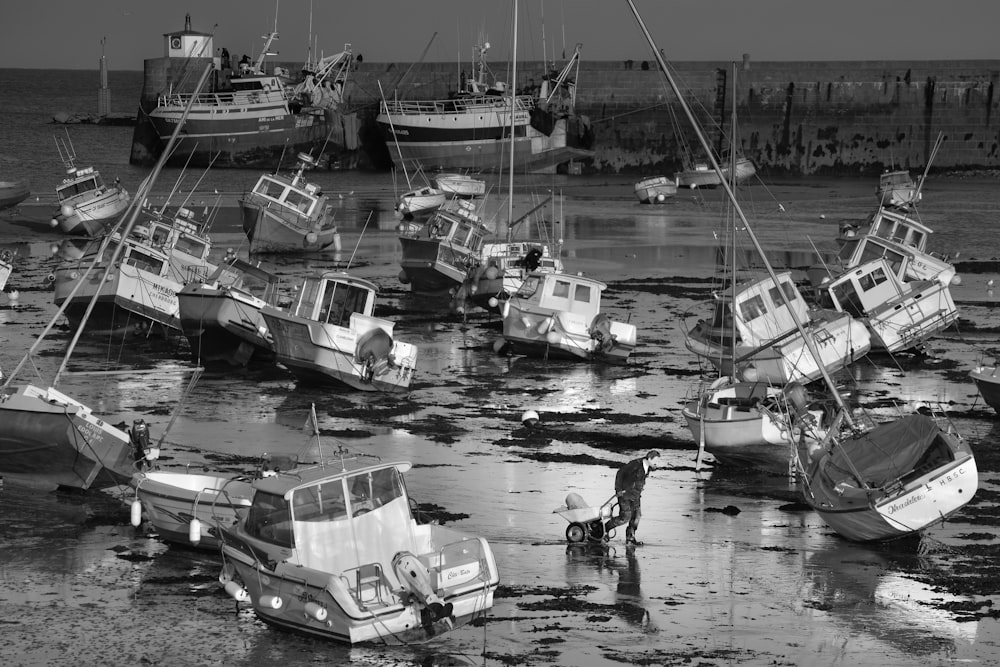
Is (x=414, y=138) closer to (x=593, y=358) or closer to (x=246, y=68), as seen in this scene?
(x=246, y=68)

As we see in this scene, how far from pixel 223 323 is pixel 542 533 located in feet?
40.2

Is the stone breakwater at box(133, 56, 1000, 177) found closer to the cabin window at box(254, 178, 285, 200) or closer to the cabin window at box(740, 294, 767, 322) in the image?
the cabin window at box(254, 178, 285, 200)

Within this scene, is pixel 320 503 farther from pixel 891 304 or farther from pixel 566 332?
pixel 891 304

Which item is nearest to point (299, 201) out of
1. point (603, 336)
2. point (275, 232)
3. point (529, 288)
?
point (275, 232)

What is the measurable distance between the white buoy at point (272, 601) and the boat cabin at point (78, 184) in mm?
37701

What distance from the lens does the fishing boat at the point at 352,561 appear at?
12438 millimetres

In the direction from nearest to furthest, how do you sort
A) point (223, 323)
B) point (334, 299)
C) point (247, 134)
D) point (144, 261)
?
point (334, 299), point (223, 323), point (144, 261), point (247, 134)

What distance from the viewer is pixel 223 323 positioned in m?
27.0

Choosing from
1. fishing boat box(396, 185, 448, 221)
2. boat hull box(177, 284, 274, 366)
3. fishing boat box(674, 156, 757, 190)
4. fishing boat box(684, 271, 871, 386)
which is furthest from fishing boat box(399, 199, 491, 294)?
fishing boat box(674, 156, 757, 190)

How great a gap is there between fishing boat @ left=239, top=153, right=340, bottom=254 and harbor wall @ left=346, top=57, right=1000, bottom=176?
3441 centimetres

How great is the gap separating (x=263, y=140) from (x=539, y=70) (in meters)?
16.3

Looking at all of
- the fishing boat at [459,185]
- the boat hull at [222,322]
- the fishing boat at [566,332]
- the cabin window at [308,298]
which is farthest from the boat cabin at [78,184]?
the cabin window at [308,298]

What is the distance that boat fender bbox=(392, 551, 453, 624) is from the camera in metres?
12.4

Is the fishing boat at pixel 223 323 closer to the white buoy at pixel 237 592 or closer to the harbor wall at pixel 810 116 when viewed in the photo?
the white buoy at pixel 237 592
